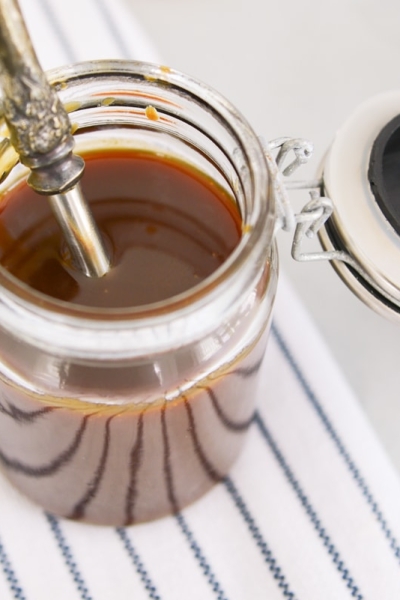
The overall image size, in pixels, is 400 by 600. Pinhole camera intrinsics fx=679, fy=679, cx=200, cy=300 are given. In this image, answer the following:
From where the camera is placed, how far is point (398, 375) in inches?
22.2

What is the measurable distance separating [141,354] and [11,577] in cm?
25

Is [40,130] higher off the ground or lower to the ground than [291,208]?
higher

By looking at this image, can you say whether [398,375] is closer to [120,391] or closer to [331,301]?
[331,301]

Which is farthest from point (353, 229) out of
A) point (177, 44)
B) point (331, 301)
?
point (177, 44)

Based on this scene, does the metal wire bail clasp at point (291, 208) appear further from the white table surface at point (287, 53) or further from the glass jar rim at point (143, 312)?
the white table surface at point (287, 53)

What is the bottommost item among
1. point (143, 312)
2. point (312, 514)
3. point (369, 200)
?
point (312, 514)

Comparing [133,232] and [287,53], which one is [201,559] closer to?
[133,232]

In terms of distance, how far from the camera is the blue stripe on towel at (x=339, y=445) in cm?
49

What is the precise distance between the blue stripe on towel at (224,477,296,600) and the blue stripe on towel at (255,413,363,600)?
38 millimetres

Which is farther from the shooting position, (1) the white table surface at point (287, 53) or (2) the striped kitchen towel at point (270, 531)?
(1) the white table surface at point (287, 53)

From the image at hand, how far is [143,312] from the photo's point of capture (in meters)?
0.30

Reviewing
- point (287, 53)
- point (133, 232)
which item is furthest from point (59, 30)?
point (133, 232)

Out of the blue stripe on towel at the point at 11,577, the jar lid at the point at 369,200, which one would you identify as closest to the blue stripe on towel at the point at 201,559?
the blue stripe on towel at the point at 11,577

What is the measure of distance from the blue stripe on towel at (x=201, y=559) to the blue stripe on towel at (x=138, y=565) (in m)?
0.04
